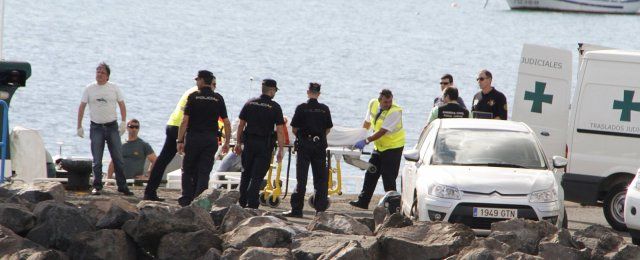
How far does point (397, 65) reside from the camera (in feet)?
240

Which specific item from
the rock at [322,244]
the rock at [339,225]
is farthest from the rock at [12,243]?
the rock at [339,225]

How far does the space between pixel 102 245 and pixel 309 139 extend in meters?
4.81

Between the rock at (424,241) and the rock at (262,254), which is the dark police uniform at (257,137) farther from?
the rock at (262,254)

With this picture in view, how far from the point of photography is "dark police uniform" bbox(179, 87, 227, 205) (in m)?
16.4

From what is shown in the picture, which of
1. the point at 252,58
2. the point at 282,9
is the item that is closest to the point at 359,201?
the point at 252,58

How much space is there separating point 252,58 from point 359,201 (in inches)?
2089

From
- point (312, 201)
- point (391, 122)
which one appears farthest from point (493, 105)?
point (312, 201)

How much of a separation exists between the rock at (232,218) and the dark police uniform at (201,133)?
2.80 m

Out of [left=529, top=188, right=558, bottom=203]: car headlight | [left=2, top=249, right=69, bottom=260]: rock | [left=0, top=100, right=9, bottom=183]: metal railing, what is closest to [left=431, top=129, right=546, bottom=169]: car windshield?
[left=529, top=188, right=558, bottom=203]: car headlight

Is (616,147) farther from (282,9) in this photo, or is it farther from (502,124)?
(282,9)

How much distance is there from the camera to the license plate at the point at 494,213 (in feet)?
46.6

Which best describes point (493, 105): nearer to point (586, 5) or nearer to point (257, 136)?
point (257, 136)

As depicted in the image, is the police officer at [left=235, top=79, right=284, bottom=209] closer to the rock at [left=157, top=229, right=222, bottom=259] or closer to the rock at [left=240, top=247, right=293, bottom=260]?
the rock at [left=157, top=229, right=222, bottom=259]

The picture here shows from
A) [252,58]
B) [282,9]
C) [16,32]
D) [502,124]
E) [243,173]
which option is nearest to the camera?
[502,124]
